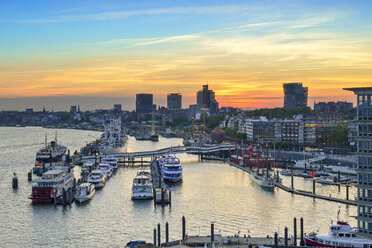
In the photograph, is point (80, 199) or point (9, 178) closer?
point (80, 199)

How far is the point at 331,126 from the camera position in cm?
10512

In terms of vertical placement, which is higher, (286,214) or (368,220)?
(368,220)

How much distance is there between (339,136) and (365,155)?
244 feet

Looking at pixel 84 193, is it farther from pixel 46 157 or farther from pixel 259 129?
pixel 259 129

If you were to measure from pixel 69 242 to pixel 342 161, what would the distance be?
4848 cm

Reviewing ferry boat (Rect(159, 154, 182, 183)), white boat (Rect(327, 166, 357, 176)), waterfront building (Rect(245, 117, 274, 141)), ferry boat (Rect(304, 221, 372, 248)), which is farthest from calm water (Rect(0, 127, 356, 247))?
waterfront building (Rect(245, 117, 274, 141))

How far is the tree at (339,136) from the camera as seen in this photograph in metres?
94.4

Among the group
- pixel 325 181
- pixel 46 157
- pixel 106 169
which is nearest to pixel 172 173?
pixel 106 169

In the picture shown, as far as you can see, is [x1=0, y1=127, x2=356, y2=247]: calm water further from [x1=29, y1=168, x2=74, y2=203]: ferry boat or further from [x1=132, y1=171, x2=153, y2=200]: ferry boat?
[x1=29, y1=168, x2=74, y2=203]: ferry boat

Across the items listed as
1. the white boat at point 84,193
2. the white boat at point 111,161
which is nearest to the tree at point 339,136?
the white boat at point 111,161

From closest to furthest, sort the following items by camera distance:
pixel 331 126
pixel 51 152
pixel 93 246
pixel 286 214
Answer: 1. pixel 93 246
2. pixel 286 214
3. pixel 51 152
4. pixel 331 126

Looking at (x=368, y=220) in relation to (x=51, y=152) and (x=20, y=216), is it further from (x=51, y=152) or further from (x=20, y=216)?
(x=51, y=152)

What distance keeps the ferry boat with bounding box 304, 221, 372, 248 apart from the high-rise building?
1888 mm

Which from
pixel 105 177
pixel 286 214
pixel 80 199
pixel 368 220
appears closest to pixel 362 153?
pixel 368 220
